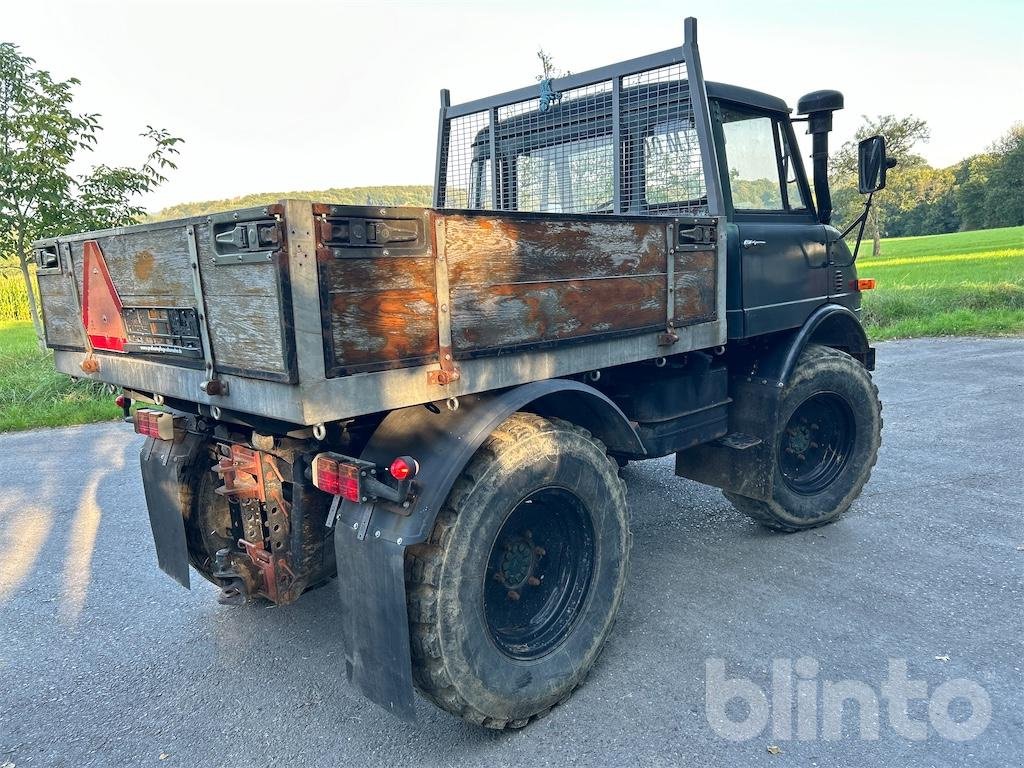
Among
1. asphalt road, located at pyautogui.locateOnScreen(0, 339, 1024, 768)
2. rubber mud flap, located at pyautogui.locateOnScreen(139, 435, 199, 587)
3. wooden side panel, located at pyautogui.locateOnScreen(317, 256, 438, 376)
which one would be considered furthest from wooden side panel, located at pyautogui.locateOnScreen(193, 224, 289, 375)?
asphalt road, located at pyautogui.locateOnScreen(0, 339, 1024, 768)

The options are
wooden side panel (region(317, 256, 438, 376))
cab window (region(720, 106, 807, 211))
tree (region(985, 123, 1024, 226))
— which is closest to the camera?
wooden side panel (region(317, 256, 438, 376))

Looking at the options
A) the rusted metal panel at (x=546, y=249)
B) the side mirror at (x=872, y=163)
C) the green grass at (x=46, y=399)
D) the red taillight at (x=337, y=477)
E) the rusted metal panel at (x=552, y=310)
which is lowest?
the green grass at (x=46, y=399)

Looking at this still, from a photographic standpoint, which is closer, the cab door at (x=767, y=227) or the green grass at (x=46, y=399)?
the cab door at (x=767, y=227)

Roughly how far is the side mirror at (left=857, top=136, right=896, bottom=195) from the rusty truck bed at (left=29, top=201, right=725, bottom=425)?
4.24ft

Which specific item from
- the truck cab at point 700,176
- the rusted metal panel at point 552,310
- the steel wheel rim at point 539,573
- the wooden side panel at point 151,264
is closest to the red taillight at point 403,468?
the rusted metal panel at point 552,310

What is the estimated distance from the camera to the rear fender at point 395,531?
2373 millimetres

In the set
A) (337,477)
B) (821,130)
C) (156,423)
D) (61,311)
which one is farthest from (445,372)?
(821,130)

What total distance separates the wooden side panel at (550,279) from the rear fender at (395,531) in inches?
10.5

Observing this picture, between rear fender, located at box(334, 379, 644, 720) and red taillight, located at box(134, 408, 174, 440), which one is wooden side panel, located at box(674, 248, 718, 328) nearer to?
rear fender, located at box(334, 379, 644, 720)

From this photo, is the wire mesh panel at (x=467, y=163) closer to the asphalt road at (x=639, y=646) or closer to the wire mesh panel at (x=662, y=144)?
the wire mesh panel at (x=662, y=144)

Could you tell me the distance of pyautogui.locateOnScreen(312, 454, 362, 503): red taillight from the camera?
7.83ft

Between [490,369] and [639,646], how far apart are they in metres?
1.55

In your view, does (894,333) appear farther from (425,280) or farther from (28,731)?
(28,731)

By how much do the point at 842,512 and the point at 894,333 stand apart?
9821mm
